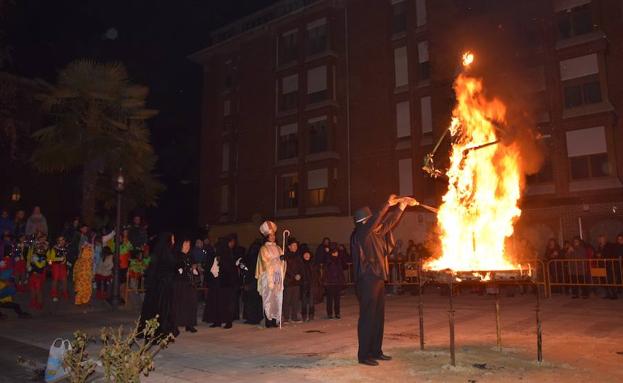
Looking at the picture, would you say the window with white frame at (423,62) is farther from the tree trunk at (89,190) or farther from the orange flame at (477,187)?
the orange flame at (477,187)

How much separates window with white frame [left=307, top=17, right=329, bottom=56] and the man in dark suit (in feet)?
84.8

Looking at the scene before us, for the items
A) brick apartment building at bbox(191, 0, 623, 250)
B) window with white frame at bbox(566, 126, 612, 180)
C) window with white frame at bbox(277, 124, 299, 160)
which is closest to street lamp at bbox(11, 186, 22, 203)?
brick apartment building at bbox(191, 0, 623, 250)

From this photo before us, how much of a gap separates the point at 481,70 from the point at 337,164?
19.9 meters

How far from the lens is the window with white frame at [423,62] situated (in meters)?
27.0

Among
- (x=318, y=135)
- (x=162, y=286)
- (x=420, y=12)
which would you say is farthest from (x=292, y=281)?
(x=420, y=12)

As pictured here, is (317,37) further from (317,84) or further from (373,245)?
(373,245)

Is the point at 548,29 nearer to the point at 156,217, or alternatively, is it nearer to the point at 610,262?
the point at 610,262

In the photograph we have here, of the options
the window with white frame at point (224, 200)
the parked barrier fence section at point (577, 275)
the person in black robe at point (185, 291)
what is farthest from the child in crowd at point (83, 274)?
the window with white frame at point (224, 200)

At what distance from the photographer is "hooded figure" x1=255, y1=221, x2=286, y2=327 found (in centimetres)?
1045

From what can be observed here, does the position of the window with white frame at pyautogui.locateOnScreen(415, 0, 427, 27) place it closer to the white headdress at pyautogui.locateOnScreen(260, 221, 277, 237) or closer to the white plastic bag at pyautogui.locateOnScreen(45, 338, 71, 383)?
the white headdress at pyautogui.locateOnScreen(260, 221, 277, 237)

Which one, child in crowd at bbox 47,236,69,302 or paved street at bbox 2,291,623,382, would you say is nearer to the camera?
paved street at bbox 2,291,623,382

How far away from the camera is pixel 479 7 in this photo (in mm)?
15383

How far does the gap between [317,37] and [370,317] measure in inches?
1104

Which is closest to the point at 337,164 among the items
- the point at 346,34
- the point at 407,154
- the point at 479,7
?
the point at 407,154
